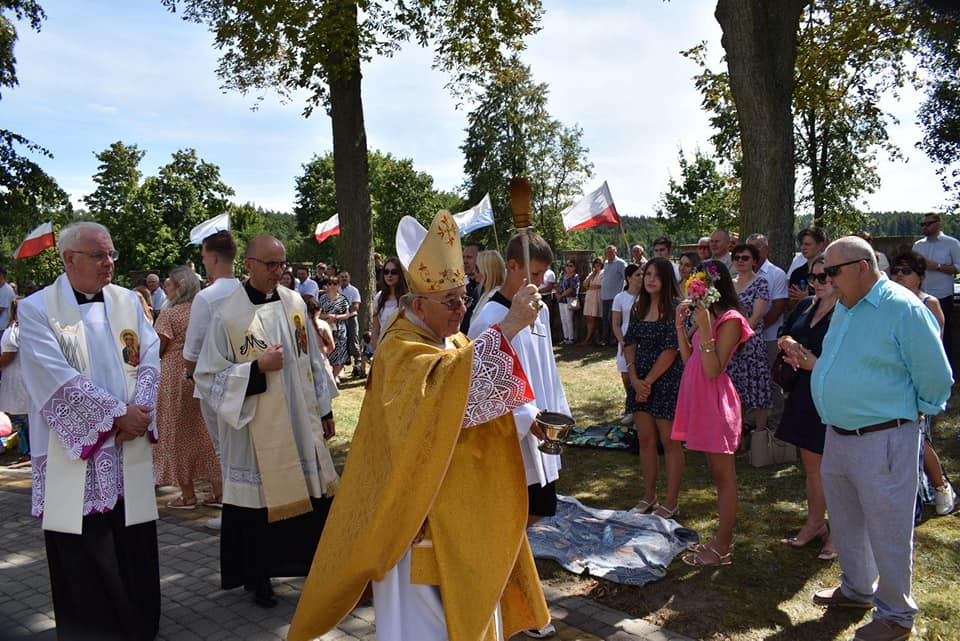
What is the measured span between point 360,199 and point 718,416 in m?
9.43

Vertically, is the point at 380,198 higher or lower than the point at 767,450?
higher

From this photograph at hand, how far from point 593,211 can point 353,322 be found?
18.1ft

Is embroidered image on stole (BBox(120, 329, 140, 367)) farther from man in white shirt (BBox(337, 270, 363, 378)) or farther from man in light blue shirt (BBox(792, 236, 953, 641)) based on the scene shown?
man in white shirt (BBox(337, 270, 363, 378))

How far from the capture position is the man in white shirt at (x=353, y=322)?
529 inches

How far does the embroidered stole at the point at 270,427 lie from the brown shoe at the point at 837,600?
3.22 meters

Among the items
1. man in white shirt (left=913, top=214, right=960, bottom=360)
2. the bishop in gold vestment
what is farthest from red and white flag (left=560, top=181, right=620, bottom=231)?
the bishop in gold vestment

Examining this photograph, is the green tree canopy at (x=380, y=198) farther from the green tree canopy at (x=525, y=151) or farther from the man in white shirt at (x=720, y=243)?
the man in white shirt at (x=720, y=243)

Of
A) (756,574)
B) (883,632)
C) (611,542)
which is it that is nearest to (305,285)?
(611,542)

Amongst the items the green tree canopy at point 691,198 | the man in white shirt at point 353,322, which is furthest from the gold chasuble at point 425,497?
the green tree canopy at point 691,198

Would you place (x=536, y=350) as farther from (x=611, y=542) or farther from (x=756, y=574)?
(x=756, y=574)

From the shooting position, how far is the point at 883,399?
13.0ft

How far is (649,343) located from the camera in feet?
20.7

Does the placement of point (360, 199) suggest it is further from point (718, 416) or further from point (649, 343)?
point (718, 416)

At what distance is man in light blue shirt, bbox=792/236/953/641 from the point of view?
153 inches
